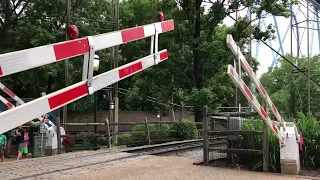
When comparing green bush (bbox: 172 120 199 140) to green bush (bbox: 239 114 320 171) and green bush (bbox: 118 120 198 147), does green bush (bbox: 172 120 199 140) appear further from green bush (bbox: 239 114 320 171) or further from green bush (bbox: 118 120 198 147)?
green bush (bbox: 239 114 320 171)

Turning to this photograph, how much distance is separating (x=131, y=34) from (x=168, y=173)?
4252 millimetres

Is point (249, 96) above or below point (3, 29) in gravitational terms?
below

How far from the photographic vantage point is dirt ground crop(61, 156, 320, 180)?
734 cm

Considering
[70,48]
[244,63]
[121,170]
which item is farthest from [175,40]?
[70,48]

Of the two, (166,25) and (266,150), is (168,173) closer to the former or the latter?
(266,150)

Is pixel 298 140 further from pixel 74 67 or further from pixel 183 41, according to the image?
pixel 74 67

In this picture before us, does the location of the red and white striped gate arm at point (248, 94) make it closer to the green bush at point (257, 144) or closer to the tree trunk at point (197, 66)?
the green bush at point (257, 144)

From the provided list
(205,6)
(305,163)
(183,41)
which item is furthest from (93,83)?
(205,6)

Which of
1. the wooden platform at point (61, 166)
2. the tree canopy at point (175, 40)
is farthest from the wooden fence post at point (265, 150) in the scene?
the tree canopy at point (175, 40)

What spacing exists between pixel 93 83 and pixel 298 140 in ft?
18.3

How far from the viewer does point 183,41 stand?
2327cm

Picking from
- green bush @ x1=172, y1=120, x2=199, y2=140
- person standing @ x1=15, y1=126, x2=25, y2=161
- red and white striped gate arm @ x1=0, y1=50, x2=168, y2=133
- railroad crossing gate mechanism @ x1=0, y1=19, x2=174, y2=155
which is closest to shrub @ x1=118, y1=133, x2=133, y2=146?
green bush @ x1=172, y1=120, x2=199, y2=140

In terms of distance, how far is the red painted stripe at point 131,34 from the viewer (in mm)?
4172

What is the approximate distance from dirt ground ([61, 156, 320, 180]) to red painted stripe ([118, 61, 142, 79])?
3.15 meters
